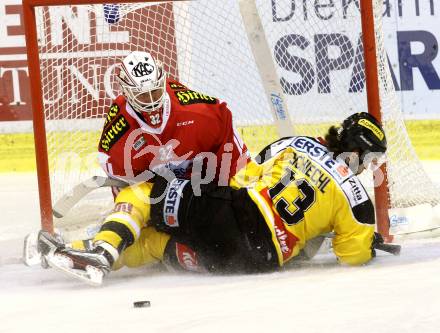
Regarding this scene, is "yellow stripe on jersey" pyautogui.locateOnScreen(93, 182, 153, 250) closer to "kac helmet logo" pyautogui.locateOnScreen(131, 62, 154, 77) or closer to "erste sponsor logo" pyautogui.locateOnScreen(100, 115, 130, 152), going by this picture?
"erste sponsor logo" pyautogui.locateOnScreen(100, 115, 130, 152)

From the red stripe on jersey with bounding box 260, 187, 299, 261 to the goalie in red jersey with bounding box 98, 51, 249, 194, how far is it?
413 millimetres

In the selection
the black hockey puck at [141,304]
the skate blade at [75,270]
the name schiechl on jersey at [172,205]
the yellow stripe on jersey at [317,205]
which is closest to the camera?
the black hockey puck at [141,304]

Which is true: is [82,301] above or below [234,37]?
below

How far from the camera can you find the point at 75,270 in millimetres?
3834

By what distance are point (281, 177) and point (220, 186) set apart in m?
0.28

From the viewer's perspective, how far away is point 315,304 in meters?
3.30

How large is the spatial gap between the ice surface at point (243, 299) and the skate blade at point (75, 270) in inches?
1.9

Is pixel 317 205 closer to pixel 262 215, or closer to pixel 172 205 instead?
pixel 262 215

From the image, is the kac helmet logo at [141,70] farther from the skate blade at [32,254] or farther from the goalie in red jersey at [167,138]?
the skate blade at [32,254]

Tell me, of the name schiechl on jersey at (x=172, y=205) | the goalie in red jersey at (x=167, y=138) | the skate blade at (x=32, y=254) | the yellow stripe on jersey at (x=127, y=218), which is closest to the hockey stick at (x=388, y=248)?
the goalie in red jersey at (x=167, y=138)

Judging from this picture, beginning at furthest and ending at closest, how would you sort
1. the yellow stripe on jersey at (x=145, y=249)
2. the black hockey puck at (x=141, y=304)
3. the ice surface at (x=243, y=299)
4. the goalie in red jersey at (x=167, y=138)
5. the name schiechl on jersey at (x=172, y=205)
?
the goalie in red jersey at (x=167, y=138), the yellow stripe on jersey at (x=145, y=249), the name schiechl on jersey at (x=172, y=205), the black hockey puck at (x=141, y=304), the ice surface at (x=243, y=299)

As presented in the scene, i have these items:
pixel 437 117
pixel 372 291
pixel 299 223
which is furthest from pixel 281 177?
pixel 437 117

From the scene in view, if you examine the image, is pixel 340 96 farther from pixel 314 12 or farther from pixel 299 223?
pixel 299 223

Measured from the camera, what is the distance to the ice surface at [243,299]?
10.1 ft
